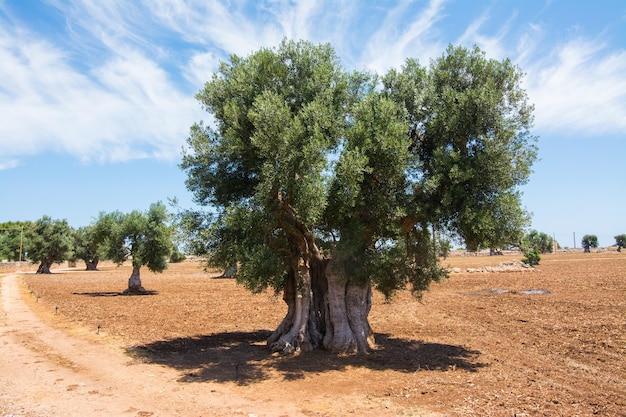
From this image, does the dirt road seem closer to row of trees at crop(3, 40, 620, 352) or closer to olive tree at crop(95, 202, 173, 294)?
row of trees at crop(3, 40, 620, 352)

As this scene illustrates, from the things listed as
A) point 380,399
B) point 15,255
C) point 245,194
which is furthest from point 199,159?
point 15,255

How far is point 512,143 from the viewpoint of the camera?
1504cm

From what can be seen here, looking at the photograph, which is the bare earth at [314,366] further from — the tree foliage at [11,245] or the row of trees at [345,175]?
the tree foliage at [11,245]

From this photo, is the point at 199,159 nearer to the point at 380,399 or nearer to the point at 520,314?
the point at 380,399

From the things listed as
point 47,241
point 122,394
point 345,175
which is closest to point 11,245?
point 47,241

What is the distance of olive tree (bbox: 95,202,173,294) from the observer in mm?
40469

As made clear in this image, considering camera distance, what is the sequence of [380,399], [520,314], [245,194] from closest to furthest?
[380,399] → [245,194] → [520,314]

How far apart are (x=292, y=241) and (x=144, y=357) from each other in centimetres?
642

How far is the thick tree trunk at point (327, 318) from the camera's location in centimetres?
1595

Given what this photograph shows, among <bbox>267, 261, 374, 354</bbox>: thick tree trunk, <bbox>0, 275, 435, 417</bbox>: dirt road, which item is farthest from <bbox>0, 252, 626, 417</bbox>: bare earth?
<bbox>267, 261, 374, 354</bbox>: thick tree trunk

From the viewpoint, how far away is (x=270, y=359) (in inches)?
596

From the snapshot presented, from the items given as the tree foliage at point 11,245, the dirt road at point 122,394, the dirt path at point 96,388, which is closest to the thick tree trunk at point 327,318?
the dirt road at point 122,394

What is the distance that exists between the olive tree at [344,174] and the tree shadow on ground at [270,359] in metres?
0.88

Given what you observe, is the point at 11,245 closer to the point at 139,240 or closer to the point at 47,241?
the point at 47,241
